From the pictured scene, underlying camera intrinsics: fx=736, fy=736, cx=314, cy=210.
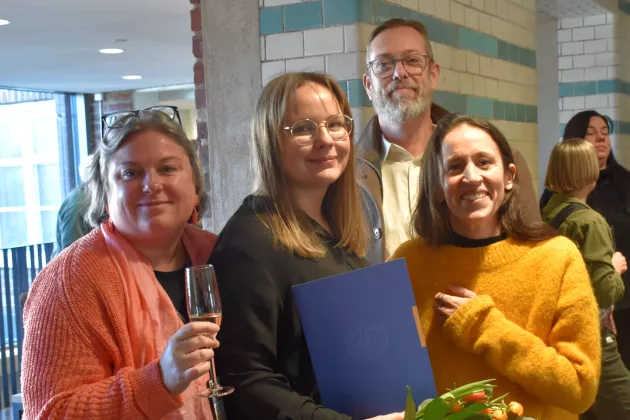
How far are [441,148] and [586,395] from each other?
2.39 ft

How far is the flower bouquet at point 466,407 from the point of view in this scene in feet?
5.09

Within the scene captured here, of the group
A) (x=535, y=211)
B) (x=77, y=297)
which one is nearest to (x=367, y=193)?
(x=535, y=211)

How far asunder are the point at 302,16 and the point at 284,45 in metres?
0.15

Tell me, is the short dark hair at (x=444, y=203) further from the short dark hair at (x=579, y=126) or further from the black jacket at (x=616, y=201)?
the short dark hair at (x=579, y=126)

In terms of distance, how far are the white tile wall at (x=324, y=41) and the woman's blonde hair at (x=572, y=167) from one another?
156 centimetres

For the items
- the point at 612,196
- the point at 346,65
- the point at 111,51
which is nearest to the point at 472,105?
the point at 612,196

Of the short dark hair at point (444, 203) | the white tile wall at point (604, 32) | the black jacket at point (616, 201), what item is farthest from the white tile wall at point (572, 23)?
the short dark hair at point (444, 203)

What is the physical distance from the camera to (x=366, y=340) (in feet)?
5.56

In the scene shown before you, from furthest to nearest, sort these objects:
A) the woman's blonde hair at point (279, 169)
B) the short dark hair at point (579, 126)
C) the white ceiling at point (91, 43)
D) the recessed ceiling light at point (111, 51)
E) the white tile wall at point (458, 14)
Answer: the recessed ceiling light at point (111, 51)
the white ceiling at point (91, 43)
the short dark hair at point (579, 126)
the white tile wall at point (458, 14)
the woman's blonde hair at point (279, 169)

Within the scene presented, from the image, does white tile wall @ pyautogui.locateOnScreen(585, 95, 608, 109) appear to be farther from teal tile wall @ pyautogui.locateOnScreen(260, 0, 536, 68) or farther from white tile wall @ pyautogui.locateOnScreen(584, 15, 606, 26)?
teal tile wall @ pyautogui.locateOnScreen(260, 0, 536, 68)

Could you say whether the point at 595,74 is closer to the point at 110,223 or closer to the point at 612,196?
the point at 612,196

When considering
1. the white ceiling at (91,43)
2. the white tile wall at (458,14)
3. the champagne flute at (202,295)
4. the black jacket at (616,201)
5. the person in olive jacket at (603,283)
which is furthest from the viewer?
the white ceiling at (91,43)

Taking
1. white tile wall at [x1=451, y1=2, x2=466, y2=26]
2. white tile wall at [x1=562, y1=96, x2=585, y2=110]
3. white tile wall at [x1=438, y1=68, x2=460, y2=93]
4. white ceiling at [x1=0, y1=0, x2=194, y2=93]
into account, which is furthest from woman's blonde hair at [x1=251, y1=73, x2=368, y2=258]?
white tile wall at [x1=562, y1=96, x2=585, y2=110]

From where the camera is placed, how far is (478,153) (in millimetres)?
1934
